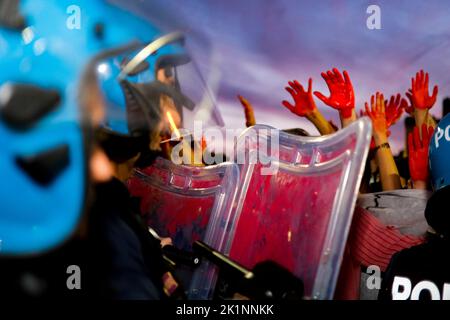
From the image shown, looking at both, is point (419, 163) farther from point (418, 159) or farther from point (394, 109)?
point (394, 109)

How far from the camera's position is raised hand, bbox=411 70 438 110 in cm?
244

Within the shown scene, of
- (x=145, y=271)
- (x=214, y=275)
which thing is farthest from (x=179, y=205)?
(x=145, y=271)

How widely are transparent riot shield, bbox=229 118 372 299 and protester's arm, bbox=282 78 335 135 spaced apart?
0.74 meters

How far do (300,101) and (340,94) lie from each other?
250 millimetres

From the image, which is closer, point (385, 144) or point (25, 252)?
point (25, 252)

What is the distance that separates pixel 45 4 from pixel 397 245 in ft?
5.48

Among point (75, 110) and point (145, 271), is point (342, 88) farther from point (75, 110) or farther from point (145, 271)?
point (75, 110)

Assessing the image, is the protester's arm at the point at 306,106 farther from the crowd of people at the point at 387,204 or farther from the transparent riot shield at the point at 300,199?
the transparent riot shield at the point at 300,199

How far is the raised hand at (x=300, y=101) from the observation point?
6.89ft

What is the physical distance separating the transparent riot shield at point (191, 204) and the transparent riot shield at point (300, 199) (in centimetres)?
7

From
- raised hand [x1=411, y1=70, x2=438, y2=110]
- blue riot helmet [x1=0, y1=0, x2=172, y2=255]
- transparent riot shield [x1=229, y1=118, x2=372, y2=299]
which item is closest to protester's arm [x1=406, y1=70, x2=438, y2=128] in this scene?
raised hand [x1=411, y1=70, x2=438, y2=110]

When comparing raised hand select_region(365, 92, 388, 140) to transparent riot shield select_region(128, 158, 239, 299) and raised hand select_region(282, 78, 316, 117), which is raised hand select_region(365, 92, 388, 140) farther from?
transparent riot shield select_region(128, 158, 239, 299)

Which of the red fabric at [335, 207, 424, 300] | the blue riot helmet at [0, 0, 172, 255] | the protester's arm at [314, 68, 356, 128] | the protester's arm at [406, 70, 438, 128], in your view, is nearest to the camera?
the blue riot helmet at [0, 0, 172, 255]
